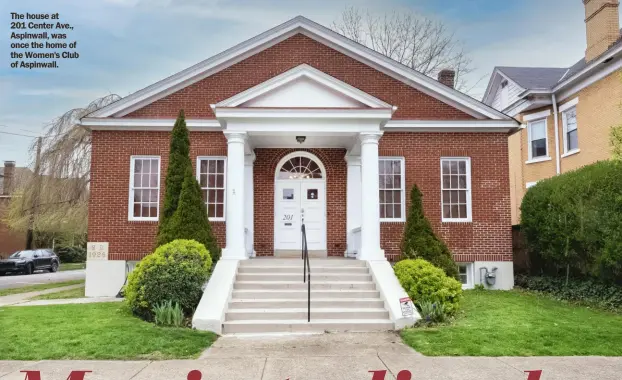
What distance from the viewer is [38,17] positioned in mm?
13781

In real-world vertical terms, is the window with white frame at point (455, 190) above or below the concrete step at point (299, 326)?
above

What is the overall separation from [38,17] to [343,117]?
863cm

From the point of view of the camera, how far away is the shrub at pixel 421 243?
12.7 m

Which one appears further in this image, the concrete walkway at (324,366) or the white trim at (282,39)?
the white trim at (282,39)

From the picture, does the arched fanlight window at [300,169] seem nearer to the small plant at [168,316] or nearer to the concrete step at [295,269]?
the concrete step at [295,269]

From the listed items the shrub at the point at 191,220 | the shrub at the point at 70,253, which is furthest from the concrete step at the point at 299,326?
the shrub at the point at 70,253

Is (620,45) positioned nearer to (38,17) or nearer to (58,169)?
(38,17)

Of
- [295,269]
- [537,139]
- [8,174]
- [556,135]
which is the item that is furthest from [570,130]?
[8,174]

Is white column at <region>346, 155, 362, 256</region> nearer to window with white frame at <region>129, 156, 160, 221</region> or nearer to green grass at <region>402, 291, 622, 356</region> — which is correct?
green grass at <region>402, 291, 622, 356</region>

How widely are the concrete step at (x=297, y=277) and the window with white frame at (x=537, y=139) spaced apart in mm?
12423

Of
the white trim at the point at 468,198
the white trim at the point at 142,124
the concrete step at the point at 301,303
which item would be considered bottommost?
the concrete step at the point at 301,303

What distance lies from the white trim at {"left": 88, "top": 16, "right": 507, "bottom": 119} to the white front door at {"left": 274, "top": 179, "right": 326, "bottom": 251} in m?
3.92

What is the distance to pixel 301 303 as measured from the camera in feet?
34.0

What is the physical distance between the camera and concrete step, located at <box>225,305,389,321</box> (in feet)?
32.2
